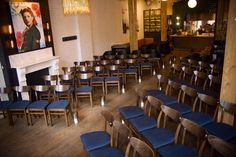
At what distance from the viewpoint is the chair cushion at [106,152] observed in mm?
2808

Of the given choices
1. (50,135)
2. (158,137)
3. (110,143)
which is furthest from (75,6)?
(158,137)

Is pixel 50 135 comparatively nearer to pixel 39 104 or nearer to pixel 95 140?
pixel 39 104

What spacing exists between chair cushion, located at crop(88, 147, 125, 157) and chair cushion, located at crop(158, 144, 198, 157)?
536mm

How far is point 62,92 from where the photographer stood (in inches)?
221

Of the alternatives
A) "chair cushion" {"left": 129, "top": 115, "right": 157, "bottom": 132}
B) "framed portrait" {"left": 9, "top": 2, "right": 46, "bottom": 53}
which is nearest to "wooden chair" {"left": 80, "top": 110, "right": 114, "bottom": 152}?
"chair cushion" {"left": 129, "top": 115, "right": 157, "bottom": 132}

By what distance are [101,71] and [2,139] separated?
11.9 ft

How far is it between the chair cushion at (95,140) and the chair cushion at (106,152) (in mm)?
90

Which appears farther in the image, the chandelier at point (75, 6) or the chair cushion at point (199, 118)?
the chandelier at point (75, 6)

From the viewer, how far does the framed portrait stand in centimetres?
582

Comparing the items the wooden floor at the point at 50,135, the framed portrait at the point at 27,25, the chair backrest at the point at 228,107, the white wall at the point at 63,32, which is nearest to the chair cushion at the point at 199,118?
the chair backrest at the point at 228,107

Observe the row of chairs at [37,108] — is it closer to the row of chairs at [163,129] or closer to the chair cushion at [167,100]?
the row of chairs at [163,129]

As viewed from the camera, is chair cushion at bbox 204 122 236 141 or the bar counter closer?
chair cushion at bbox 204 122 236 141

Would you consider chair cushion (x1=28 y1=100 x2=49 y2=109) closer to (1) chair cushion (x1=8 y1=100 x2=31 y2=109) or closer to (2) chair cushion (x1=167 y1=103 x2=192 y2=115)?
(1) chair cushion (x1=8 y1=100 x2=31 y2=109)

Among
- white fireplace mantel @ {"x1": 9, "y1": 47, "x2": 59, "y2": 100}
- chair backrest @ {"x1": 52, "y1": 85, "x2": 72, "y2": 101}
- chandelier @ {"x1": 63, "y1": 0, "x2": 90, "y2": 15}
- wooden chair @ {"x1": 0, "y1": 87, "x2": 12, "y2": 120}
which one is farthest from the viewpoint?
chandelier @ {"x1": 63, "y1": 0, "x2": 90, "y2": 15}
